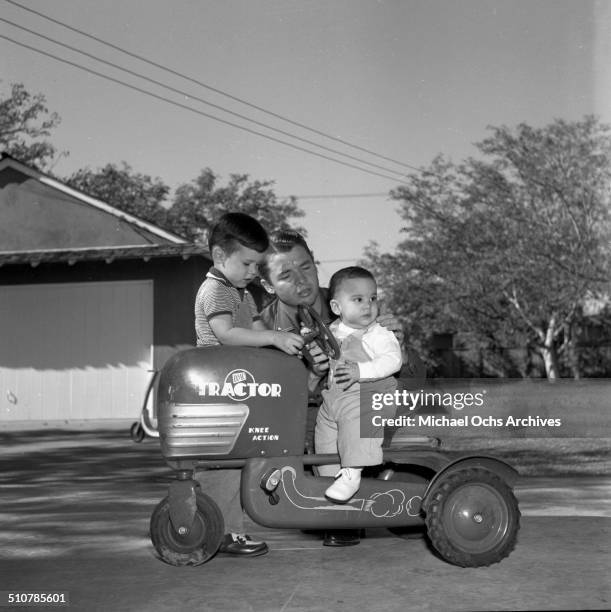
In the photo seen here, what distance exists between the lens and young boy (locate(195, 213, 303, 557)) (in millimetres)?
4273

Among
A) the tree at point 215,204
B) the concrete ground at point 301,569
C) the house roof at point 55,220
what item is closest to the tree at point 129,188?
the tree at point 215,204

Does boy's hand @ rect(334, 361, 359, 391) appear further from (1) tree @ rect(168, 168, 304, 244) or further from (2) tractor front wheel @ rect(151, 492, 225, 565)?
(1) tree @ rect(168, 168, 304, 244)

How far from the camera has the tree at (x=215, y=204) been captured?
27.8 meters

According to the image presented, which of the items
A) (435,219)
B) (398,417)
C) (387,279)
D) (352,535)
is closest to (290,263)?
(398,417)

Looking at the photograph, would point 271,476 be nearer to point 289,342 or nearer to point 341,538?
point 289,342

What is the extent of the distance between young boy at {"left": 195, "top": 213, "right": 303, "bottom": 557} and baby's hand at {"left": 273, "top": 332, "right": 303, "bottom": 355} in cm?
33

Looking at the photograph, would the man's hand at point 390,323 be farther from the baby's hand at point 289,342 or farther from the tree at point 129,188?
the tree at point 129,188

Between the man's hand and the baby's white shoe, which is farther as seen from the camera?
the man's hand

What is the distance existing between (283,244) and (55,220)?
1429 cm

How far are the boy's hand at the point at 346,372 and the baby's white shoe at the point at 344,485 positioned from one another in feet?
1.13

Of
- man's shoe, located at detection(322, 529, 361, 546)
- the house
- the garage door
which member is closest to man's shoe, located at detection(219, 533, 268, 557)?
man's shoe, located at detection(322, 529, 361, 546)

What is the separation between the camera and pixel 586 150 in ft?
76.4

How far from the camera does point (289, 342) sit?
3.88m

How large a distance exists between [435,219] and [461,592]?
22.8 m
